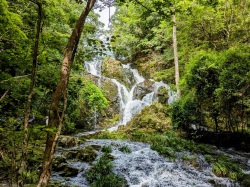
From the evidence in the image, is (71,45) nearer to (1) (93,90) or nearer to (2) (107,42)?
(2) (107,42)

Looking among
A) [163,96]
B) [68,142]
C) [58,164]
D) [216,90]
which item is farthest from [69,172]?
[163,96]

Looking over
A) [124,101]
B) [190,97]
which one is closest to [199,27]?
[190,97]

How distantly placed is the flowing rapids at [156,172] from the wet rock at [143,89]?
1060 cm

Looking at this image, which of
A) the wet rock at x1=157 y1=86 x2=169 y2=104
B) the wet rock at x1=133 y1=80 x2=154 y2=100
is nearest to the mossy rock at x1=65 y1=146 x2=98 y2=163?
the wet rock at x1=157 y1=86 x2=169 y2=104

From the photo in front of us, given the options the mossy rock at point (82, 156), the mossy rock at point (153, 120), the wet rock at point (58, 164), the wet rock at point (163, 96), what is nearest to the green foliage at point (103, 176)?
the mossy rock at point (82, 156)

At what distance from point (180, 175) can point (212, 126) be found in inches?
261

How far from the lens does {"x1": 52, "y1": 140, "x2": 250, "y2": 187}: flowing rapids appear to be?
21.4 feet

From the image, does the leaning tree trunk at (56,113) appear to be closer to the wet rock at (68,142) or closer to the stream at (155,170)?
the stream at (155,170)

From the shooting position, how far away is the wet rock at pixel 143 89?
64.0ft

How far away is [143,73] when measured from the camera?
2366cm

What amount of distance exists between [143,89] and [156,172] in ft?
42.0

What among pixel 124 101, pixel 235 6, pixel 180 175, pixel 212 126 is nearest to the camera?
pixel 180 175

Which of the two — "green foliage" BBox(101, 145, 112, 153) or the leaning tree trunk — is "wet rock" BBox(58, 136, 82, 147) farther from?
the leaning tree trunk

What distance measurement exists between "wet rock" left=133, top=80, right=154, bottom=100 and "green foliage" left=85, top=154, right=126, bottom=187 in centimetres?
1236
